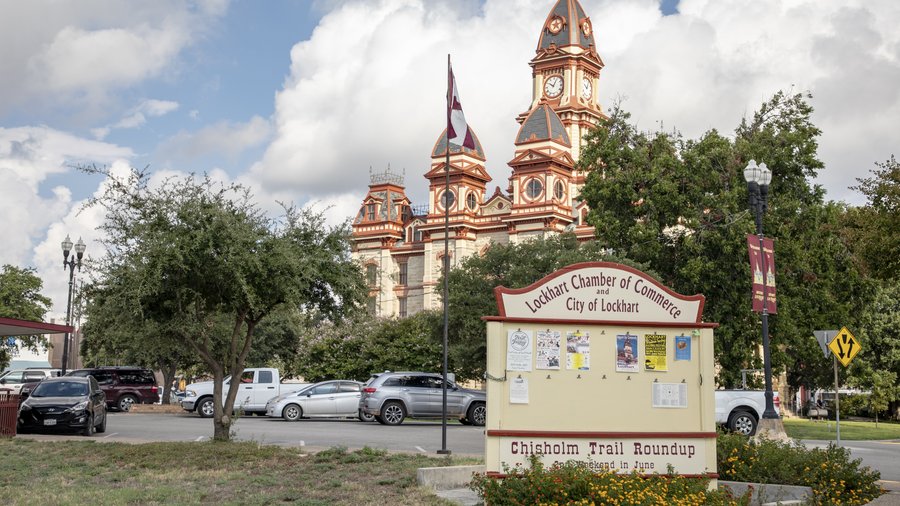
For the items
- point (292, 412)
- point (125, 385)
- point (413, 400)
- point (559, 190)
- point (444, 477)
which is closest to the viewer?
point (444, 477)

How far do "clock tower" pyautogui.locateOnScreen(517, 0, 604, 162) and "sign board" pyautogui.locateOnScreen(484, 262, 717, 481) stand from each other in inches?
2636

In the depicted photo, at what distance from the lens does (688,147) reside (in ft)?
123

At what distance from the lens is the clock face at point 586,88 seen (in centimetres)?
8062

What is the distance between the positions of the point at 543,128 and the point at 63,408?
52.2 meters

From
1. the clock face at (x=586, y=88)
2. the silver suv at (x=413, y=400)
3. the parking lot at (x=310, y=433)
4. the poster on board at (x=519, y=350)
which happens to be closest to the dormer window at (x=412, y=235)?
the clock face at (x=586, y=88)

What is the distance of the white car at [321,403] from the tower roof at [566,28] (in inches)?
2144

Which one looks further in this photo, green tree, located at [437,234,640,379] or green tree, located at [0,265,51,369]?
green tree, located at [0,265,51,369]

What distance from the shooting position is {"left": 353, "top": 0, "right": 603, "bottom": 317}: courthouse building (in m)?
70.6

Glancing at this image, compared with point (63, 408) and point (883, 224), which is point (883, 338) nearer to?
point (883, 224)

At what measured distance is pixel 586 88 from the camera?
81.1 metres

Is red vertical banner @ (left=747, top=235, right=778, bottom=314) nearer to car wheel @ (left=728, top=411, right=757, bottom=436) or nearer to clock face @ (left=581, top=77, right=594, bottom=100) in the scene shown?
car wheel @ (left=728, top=411, right=757, bottom=436)

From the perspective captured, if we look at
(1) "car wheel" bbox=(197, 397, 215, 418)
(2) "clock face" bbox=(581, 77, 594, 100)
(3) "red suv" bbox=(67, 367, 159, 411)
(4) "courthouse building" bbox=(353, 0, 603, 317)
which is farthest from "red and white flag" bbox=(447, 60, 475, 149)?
(2) "clock face" bbox=(581, 77, 594, 100)

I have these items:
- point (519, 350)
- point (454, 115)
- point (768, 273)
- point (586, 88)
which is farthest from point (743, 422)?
point (586, 88)

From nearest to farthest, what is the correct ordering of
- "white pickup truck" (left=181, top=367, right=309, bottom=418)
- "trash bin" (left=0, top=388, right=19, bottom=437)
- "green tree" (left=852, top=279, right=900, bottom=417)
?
"trash bin" (left=0, top=388, right=19, bottom=437)
"white pickup truck" (left=181, top=367, right=309, bottom=418)
"green tree" (left=852, top=279, right=900, bottom=417)
